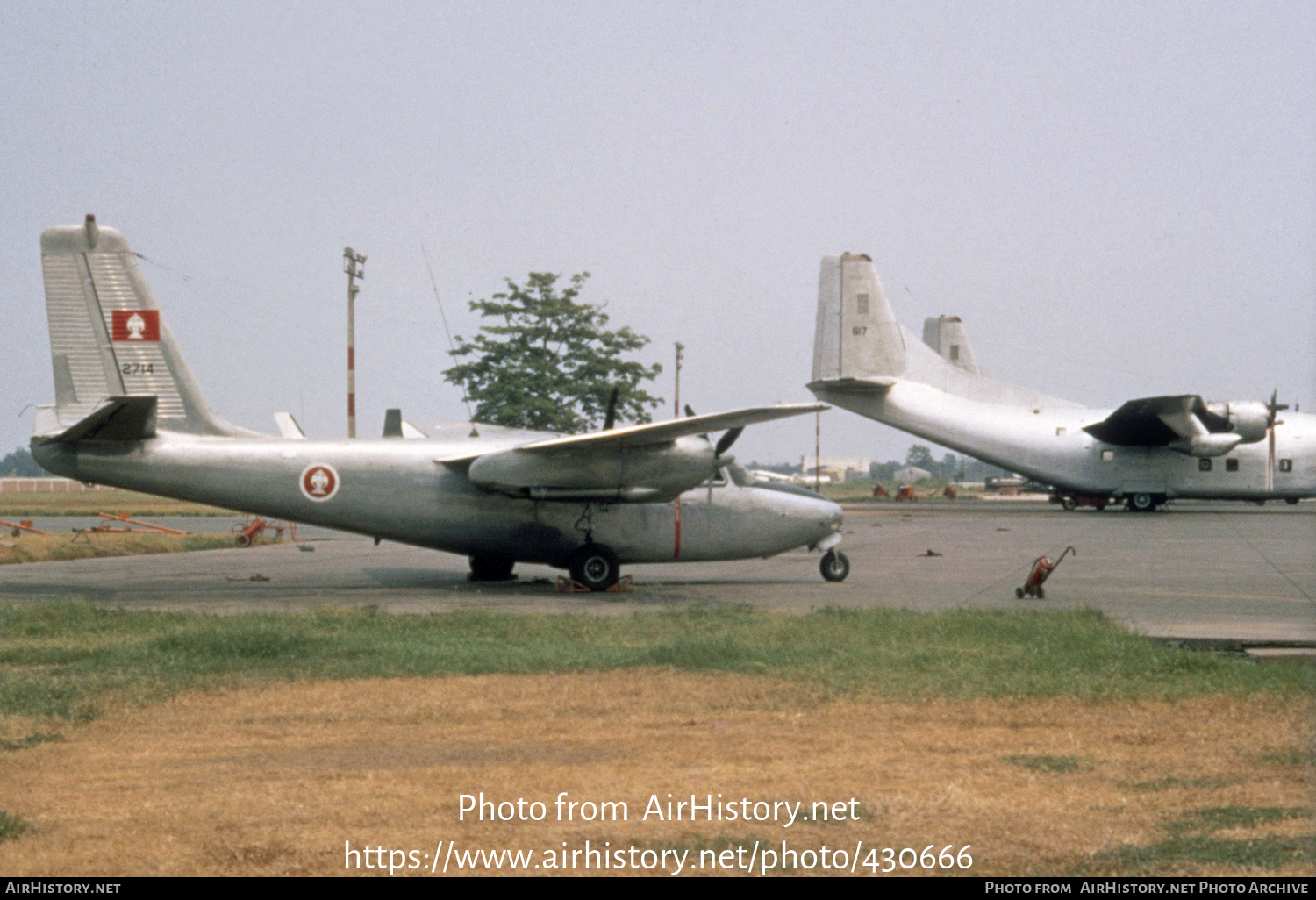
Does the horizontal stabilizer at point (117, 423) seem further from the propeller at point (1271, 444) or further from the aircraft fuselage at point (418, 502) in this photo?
the propeller at point (1271, 444)

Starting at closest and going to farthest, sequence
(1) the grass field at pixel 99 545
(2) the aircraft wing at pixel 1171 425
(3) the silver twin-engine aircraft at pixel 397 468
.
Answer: (3) the silver twin-engine aircraft at pixel 397 468, (1) the grass field at pixel 99 545, (2) the aircraft wing at pixel 1171 425

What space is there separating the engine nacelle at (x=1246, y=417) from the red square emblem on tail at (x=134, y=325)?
1603 inches

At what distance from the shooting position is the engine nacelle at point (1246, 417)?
4500 cm

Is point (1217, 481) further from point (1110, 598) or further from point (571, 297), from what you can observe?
point (1110, 598)

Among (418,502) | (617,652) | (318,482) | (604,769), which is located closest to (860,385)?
(418,502)

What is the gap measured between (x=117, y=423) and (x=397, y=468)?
370 cm

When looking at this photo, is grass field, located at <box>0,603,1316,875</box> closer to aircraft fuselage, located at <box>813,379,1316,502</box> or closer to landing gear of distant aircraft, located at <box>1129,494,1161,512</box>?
aircraft fuselage, located at <box>813,379,1316,502</box>

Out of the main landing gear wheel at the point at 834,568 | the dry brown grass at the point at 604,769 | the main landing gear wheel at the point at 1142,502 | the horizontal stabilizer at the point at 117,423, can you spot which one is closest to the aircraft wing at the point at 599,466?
the main landing gear wheel at the point at 834,568

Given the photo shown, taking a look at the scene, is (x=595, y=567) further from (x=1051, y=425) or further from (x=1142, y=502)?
(x=1142, y=502)

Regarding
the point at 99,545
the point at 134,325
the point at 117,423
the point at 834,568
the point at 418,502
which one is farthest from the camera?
the point at 99,545

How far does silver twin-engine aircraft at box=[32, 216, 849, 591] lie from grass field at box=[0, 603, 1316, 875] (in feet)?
12.8

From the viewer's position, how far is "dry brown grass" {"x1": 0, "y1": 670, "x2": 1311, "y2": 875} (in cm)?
524

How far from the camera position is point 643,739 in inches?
290

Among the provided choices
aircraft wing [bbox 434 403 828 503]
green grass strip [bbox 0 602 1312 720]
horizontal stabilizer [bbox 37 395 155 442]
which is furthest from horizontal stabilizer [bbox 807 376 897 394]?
horizontal stabilizer [bbox 37 395 155 442]
